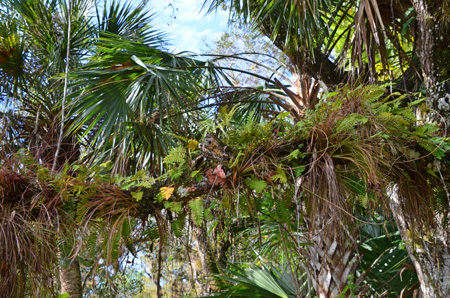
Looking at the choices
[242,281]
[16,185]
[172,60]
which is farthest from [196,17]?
[16,185]

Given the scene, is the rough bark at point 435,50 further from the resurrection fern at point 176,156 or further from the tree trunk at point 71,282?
the tree trunk at point 71,282

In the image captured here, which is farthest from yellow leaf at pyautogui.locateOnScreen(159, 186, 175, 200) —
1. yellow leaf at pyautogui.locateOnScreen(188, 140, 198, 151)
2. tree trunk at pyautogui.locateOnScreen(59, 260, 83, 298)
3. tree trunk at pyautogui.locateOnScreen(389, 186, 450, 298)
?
tree trunk at pyautogui.locateOnScreen(59, 260, 83, 298)

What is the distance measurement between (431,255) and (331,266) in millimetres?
817

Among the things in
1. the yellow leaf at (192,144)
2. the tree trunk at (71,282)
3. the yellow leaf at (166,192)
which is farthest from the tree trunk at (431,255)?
the tree trunk at (71,282)

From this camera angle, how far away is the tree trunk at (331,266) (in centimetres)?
298

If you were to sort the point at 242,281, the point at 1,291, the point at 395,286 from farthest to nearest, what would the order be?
the point at 395,286 → the point at 242,281 → the point at 1,291

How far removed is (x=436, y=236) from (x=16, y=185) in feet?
9.11

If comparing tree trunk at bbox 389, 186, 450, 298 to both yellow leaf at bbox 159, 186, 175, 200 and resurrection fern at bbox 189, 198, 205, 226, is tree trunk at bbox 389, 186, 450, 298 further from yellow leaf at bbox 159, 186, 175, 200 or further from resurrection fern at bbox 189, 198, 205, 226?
yellow leaf at bbox 159, 186, 175, 200

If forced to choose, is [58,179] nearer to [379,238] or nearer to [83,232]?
[83,232]

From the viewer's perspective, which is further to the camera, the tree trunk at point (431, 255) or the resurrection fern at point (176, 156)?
the tree trunk at point (431, 255)

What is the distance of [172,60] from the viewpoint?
4266 mm

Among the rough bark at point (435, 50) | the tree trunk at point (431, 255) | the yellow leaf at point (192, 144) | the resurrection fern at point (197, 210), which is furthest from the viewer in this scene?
the tree trunk at point (431, 255)

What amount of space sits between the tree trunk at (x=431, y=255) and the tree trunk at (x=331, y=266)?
1.45 feet

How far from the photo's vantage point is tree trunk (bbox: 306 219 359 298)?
2.98 meters
